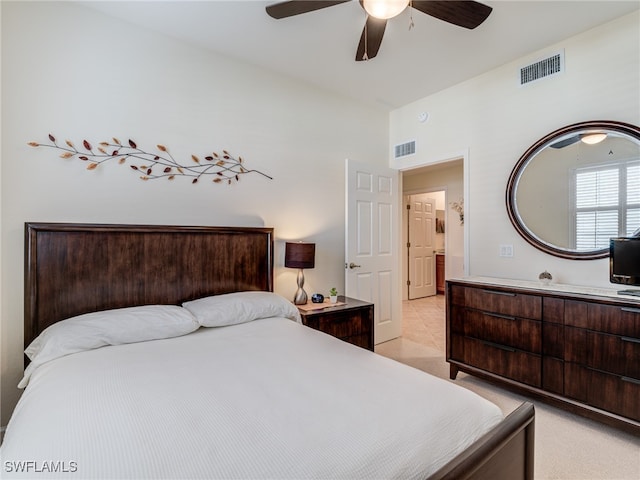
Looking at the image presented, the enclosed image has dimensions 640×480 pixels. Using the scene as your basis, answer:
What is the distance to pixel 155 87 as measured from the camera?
8.01 ft

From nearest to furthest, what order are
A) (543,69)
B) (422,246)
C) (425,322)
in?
1. (543,69)
2. (425,322)
3. (422,246)

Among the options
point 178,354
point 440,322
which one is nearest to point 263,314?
point 178,354

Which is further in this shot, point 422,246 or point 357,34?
point 422,246

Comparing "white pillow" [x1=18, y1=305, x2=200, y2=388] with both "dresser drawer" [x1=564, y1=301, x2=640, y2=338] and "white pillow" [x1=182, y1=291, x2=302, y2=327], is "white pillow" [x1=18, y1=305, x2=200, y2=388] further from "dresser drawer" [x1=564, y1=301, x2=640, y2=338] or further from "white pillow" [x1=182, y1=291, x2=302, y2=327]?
"dresser drawer" [x1=564, y1=301, x2=640, y2=338]

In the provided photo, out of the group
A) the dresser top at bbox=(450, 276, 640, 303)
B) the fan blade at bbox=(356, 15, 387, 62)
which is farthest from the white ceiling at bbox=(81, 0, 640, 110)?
the dresser top at bbox=(450, 276, 640, 303)

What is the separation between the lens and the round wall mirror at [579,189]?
233cm

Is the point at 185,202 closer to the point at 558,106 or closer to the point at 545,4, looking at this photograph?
the point at 545,4

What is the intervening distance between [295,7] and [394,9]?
0.55 metres

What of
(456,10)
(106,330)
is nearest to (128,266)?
(106,330)

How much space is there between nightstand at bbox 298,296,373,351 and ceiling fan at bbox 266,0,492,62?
2028mm

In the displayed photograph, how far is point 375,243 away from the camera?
368cm

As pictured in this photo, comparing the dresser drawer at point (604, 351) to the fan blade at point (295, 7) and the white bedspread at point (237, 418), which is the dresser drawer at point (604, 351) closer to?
the white bedspread at point (237, 418)

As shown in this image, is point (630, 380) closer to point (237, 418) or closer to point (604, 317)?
point (604, 317)

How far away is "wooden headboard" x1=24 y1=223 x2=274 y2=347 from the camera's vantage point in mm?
1961
